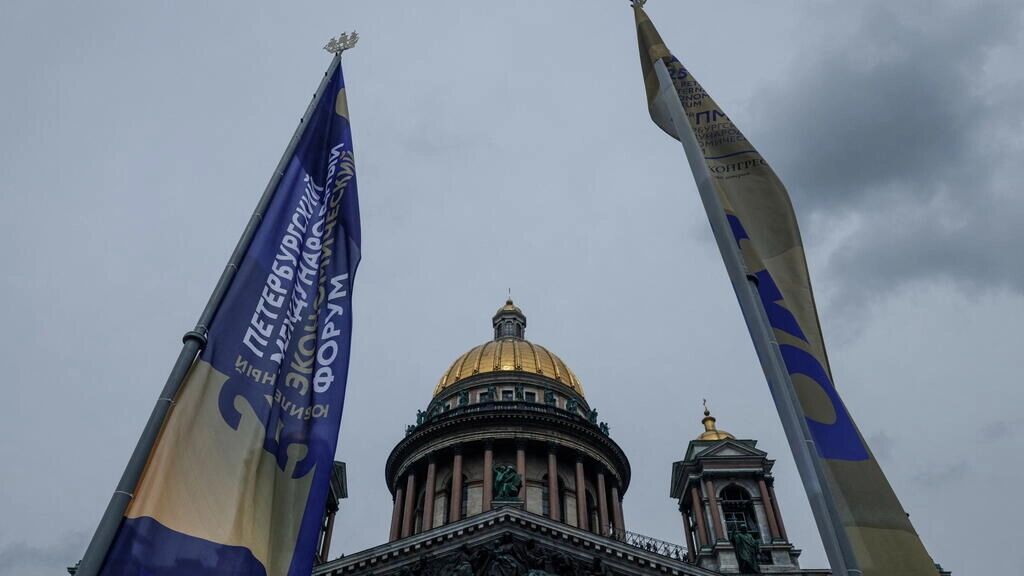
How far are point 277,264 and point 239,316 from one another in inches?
41.9

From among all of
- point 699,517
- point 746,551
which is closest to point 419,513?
point 699,517

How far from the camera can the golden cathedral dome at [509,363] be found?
5750 cm

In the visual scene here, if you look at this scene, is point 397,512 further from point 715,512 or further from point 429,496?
point 715,512

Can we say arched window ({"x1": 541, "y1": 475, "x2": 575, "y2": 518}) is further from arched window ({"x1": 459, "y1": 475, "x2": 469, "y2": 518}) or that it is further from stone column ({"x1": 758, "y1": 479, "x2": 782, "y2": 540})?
stone column ({"x1": 758, "y1": 479, "x2": 782, "y2": 540})

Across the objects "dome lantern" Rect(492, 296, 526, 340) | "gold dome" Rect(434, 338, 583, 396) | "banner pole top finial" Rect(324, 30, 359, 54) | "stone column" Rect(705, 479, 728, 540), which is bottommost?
"banner pole top finial" Rect(324, 30, 359, 54)

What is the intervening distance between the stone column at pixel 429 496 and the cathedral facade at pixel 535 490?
0.28 feet

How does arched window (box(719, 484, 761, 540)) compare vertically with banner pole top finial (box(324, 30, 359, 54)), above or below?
above

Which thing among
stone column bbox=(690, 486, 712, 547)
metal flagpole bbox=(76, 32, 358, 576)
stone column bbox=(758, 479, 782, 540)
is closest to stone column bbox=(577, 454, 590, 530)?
stone column bbox=(690, 486, 712, 547)

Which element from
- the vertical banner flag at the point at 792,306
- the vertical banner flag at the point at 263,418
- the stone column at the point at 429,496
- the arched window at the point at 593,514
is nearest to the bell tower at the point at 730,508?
the arched window at the point at 593,514

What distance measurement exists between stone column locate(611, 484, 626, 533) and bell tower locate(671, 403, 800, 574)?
10.6 metres

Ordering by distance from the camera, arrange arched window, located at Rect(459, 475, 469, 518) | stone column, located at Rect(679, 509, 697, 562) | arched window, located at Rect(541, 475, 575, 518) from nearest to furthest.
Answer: stone column, located at Rect(679, 509, 697, 562), arched window, located at Rect(541, 475, 575, 518), arched window, located at Rect(459, 475, 469, 518)

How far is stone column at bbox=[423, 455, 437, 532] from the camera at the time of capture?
46188mm

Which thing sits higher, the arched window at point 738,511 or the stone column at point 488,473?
the stone column at point 488,473

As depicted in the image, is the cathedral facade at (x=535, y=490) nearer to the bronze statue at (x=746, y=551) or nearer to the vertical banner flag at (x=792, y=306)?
the bronze statue at (x=746, y=551)
